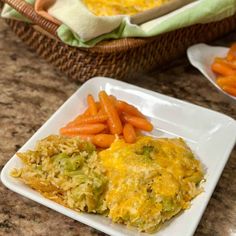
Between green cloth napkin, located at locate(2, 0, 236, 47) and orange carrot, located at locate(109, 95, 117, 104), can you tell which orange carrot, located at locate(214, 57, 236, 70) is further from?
orange carrot, located at locate(109, 95, 117, 104)

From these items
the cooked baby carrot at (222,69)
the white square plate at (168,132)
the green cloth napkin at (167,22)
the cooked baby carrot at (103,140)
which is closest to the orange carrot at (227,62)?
the cooked baby carrot at (222,69)

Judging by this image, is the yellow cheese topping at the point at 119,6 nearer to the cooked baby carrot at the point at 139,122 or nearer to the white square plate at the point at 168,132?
the white square plate at the point at 168,132

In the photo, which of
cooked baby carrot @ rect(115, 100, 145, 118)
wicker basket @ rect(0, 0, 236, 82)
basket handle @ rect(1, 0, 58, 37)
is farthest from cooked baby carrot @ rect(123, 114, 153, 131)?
basket handle @ rect(1, 0, 58, 37)

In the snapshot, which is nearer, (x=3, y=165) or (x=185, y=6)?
(x=3, y=165)

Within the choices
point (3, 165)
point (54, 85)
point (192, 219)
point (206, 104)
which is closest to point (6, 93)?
point (54, 85)

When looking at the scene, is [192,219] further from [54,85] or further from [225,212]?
[54,85]

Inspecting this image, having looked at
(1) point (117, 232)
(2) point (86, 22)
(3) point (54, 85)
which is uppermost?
(2) point (86, 22)

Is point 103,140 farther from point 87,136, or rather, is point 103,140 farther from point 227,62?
point 227,62
